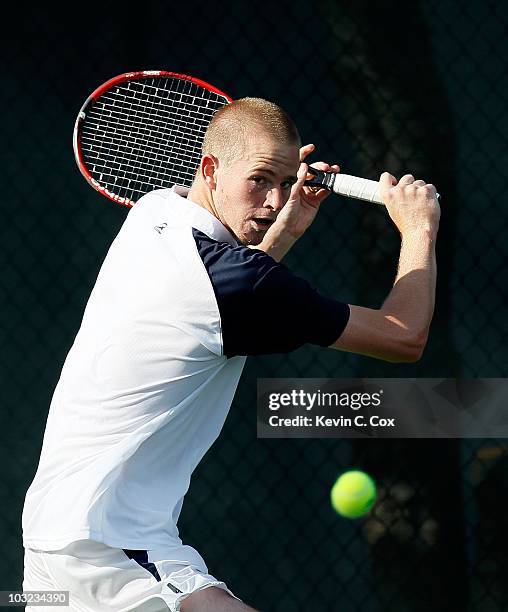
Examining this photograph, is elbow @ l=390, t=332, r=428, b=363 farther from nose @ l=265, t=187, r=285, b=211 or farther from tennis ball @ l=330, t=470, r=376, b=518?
tennis ball @ l=330, t=470, r=376, b=518

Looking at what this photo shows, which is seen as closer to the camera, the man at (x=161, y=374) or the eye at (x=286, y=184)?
the man at (x=161, y=374)

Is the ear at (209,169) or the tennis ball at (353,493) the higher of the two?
the ear at (209,169)

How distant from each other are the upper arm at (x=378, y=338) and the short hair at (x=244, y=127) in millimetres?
347

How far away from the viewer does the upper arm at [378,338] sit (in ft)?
6.31

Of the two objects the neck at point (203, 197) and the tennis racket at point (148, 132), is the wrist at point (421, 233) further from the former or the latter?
the tennis racket at point (148, 132)

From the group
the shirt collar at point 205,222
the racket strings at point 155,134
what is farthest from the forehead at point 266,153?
the racket strings at point 155,134

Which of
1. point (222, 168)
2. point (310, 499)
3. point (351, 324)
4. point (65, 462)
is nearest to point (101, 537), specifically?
point (65, 462)

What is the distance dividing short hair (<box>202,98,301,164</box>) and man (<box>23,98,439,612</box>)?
0.15 ft

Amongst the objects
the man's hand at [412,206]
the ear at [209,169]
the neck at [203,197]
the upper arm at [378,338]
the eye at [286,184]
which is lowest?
the upper arm at [378,338]

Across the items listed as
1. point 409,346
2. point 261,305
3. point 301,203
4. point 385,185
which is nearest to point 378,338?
point 409,346

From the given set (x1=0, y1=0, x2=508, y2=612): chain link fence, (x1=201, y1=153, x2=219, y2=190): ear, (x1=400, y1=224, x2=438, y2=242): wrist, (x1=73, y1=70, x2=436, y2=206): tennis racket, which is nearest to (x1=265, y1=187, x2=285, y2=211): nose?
(x1=201, y1=153, x2=219, y2=190): ear

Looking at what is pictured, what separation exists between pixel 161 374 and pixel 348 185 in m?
0.62

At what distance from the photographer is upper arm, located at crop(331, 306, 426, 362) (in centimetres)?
192

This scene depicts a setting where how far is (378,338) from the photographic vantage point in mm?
1924
